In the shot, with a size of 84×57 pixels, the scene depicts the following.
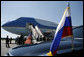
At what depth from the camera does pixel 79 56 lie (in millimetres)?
2082

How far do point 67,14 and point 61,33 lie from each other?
1.38ft

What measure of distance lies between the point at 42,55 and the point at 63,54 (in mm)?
341

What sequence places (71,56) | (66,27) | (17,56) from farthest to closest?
(66,27)
(17,56)
(71,56)

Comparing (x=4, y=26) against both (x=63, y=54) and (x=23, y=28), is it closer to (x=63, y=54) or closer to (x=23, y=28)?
(x=23, y=28)

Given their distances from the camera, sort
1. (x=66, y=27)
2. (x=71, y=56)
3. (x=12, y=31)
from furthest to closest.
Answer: (x=12, y=31)
(x=66, y=27)
(x=71, y=56)

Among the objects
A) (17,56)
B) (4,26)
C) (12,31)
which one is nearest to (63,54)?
(17,56)

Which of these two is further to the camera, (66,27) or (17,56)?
(66,27)

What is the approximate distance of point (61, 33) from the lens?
2324 mm

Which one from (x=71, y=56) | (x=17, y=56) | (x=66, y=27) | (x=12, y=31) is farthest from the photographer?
(x=12, y=31)

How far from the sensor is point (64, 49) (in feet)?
7.43

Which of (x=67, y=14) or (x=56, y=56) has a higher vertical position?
(x=67, y=14)

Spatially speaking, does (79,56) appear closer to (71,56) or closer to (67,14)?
(71,56)

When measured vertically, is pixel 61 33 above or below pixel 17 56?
above

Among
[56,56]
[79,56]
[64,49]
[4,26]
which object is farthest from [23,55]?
[4,26]
